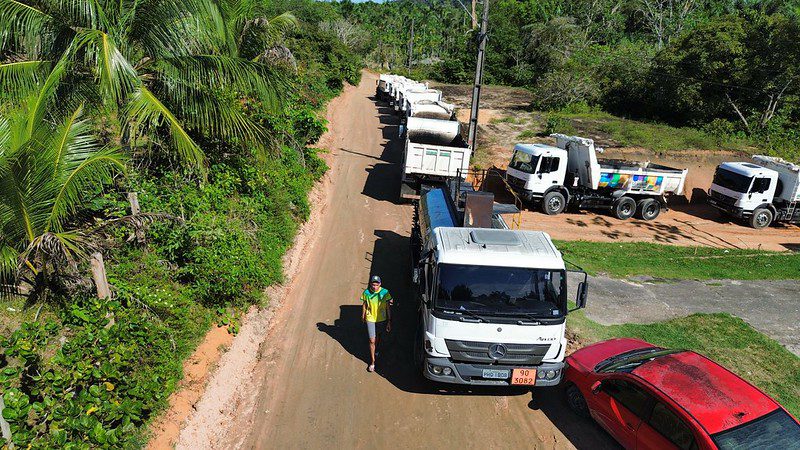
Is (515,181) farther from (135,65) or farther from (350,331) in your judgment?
(135,65)

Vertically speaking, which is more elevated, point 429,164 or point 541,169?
point 429,164

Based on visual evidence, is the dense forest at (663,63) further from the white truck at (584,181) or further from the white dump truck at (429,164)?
the white dump truck at (429,164)

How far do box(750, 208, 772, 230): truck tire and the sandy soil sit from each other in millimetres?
287

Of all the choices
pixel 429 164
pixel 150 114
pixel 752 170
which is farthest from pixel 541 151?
pixel 150 114

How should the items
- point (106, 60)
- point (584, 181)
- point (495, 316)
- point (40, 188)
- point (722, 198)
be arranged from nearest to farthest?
1. point (40, 188)
2. point (495, 316)
3. point (106, 60)
4. point (584, 181)
5. point (722, 198)

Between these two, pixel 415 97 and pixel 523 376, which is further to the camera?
pixel 415 97

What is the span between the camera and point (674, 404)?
584cm

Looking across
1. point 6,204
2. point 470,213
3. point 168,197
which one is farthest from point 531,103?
point 6,204

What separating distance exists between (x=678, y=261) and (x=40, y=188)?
16.1 meters

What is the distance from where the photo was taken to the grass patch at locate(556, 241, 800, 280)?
14.3 m

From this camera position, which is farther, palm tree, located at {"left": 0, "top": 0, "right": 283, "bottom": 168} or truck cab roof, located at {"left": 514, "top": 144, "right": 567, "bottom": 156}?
truck cab roof, located at {"left": 514, "top": 144, "right": 567, "bottom": 156}

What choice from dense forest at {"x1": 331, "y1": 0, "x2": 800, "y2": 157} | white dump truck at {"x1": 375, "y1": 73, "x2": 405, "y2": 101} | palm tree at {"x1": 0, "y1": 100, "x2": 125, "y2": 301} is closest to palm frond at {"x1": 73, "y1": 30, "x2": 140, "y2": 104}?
palm tree at {"x1": 0, "y1": 100, "x2": 125, "y2": 301}

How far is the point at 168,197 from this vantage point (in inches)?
371

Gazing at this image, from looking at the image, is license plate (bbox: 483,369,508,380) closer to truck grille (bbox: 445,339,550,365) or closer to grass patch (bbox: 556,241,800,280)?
truck grille (bbox: 445,339,550,365)
